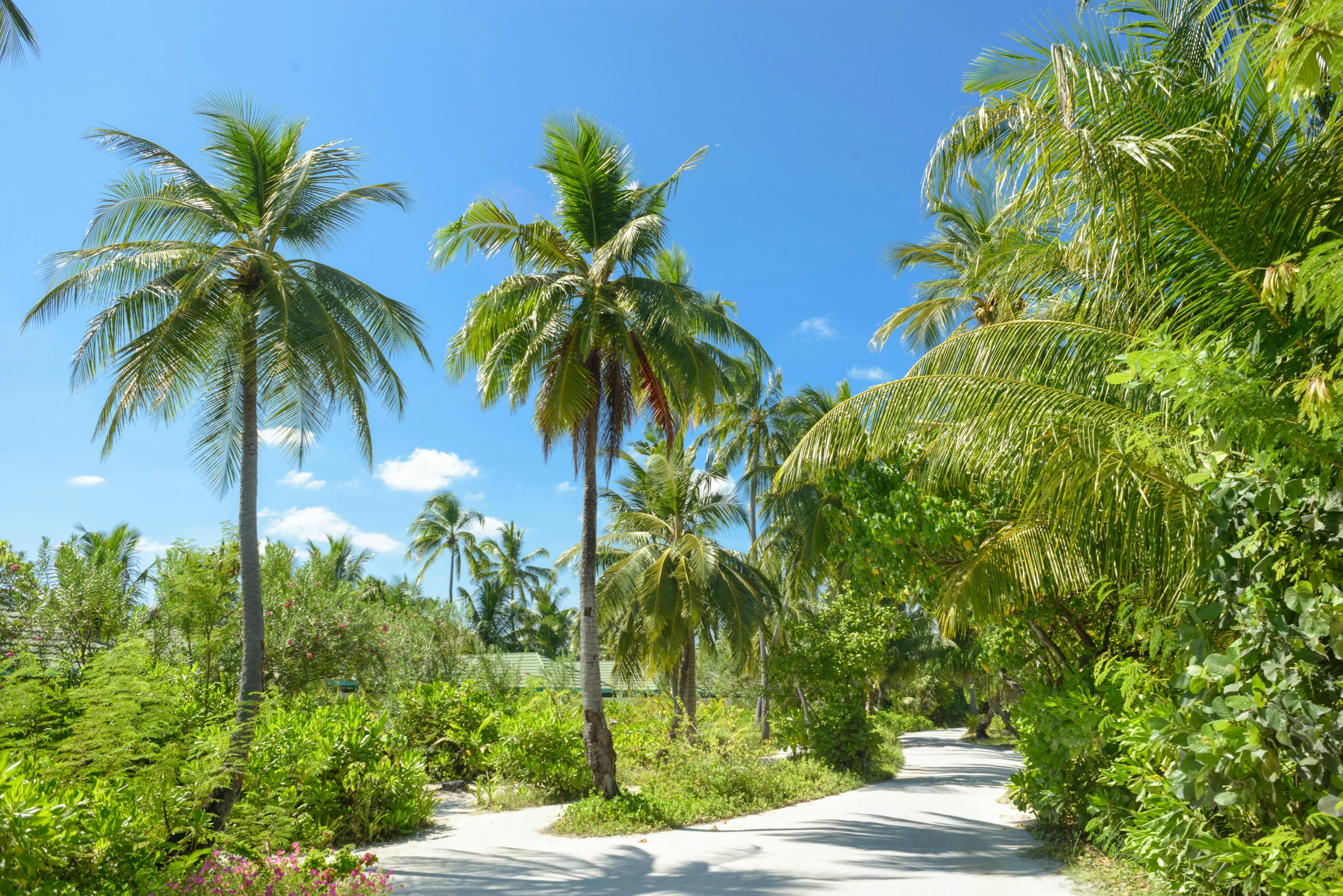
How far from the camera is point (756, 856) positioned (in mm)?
Result: 7918

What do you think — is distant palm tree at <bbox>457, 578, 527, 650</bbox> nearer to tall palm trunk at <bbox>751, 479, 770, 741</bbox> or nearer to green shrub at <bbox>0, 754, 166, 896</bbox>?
tall palm trunk at <bbox>751, 479, 770, 741</bbox>

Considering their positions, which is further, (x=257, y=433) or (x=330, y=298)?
(x=330, y=298)

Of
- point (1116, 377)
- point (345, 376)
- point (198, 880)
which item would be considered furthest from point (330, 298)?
point (1116, 377)

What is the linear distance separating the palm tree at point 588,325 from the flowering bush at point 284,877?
15.3ft

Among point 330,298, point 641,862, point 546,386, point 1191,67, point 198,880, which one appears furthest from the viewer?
point 546,386

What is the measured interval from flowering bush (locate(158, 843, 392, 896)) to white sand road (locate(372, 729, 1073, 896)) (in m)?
1.01

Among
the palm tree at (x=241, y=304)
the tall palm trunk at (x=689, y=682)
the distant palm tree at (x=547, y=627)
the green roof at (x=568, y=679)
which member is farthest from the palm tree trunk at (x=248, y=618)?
the distant palm tree at (x=547, y=627)

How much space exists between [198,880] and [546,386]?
7151 millimetres

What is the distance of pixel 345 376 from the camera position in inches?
344

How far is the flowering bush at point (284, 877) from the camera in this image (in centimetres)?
496

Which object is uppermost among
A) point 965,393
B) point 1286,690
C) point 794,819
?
point 965,393

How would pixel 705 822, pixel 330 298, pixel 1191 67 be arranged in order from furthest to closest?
pixel 705 822
pixel 330 298
pixel 1191 67

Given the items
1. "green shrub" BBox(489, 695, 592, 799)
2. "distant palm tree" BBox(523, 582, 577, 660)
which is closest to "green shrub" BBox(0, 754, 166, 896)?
"green shrub" BBox(489, 695, 592, 799)

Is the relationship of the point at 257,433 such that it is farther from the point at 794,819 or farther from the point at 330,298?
the point at 794,819
